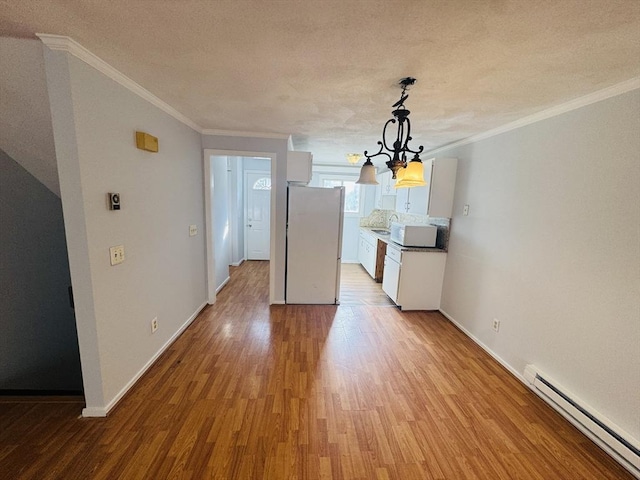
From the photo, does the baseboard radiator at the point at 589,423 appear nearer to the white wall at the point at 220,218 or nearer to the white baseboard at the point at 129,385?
the white baseboard at the point at 129,385

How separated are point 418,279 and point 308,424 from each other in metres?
2.40

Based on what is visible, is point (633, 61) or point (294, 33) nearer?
point (294, 33)

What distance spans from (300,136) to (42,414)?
3420mm

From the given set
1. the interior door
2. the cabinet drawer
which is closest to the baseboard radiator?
the cabinet drawer

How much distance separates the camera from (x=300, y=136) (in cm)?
334

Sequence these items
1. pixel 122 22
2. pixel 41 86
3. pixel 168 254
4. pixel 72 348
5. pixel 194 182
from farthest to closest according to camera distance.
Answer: pixel 194 182 < pixel 72 348 < pixel 168 254 < pixel 41 86 < pixel 122 22

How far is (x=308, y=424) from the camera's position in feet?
5.65

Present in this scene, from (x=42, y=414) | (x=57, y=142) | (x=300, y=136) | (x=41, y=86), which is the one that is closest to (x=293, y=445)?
(x=42, y=414)

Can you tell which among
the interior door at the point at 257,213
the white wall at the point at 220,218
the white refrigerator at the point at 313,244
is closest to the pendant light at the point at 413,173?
the white refrigerator at the point at 313,244

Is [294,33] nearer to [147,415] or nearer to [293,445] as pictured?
[293,445]

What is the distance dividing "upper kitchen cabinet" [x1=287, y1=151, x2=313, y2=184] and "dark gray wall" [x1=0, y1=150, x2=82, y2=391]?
2.33 metres

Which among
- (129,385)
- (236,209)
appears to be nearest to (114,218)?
(129,385)

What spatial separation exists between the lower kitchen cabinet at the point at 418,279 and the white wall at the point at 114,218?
275 cm

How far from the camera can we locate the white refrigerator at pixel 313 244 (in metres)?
3.43
